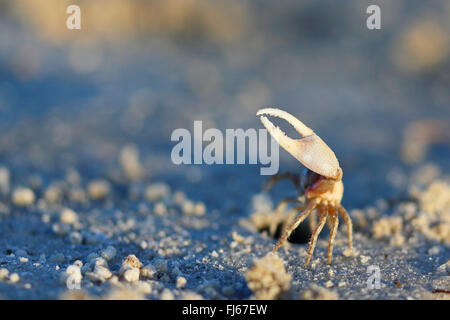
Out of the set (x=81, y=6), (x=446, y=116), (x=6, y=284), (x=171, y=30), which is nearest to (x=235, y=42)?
(x=171, y=30)

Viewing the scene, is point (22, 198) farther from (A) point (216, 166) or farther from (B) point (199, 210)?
(A) point (216, 166)

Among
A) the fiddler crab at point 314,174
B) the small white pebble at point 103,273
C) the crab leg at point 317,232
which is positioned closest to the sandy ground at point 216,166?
the small white pebble at point 103,273

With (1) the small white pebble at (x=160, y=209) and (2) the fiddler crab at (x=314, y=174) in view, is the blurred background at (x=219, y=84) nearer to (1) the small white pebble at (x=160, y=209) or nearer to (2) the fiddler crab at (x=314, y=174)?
(1) the small white pebble at (x=160, y=209)

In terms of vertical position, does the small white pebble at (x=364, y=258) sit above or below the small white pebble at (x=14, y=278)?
below

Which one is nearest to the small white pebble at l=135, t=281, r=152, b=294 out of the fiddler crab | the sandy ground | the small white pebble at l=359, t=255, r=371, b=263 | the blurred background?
the sandy ground

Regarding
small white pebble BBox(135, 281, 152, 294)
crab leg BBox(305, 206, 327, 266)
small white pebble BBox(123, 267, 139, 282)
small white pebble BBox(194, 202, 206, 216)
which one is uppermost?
crab leg BBox(305, 206, 327, 266)

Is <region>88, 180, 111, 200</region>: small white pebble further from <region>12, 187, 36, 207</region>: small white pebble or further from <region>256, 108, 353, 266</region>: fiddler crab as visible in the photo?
<region>256, 108, 353, 266</region>: fiddler crab
